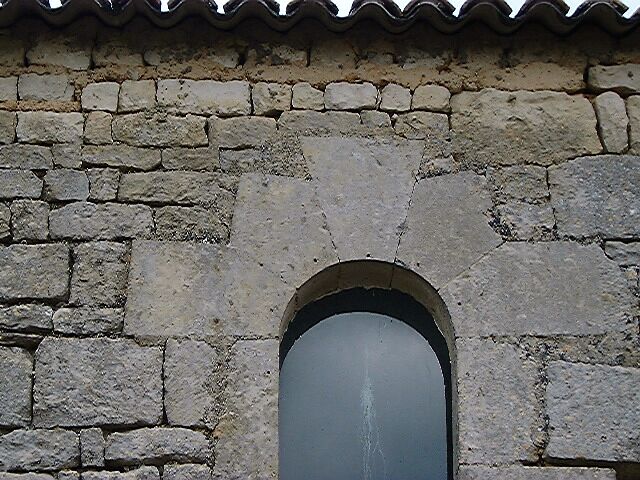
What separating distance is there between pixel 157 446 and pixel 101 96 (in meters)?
1.69

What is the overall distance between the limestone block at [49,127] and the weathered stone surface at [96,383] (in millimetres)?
974

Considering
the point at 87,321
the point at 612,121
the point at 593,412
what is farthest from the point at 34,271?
the point at 612,121

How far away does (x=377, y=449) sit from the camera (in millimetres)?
4188

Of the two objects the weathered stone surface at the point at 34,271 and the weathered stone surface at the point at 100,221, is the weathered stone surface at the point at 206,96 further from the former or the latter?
the weathered stone surface at the point at 34,271

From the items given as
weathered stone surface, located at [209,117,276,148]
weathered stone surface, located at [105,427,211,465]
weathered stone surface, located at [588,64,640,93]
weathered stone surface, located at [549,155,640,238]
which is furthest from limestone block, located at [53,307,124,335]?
weathered stone surface, located at [588,64,640,93]

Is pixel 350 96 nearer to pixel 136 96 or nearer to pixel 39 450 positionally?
pixel 136 96

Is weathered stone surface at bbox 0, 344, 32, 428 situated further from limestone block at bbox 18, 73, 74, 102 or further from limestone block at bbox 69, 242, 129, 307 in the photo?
limestone block at bbox 18, 73, 74, 102

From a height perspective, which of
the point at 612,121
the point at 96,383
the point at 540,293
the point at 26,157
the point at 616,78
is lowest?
the point at 96,383

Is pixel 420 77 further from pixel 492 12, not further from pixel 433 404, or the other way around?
pixel 433 404

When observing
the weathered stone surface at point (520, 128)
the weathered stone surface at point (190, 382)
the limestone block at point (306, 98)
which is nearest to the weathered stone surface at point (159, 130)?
the limestone block at point (306, 98)

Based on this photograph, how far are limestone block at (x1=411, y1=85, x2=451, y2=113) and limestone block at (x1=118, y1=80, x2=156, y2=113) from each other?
1.25 metres

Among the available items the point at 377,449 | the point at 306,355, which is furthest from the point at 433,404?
the point at 306,355

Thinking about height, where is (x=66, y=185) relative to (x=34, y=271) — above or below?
above

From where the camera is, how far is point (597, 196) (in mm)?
4320
